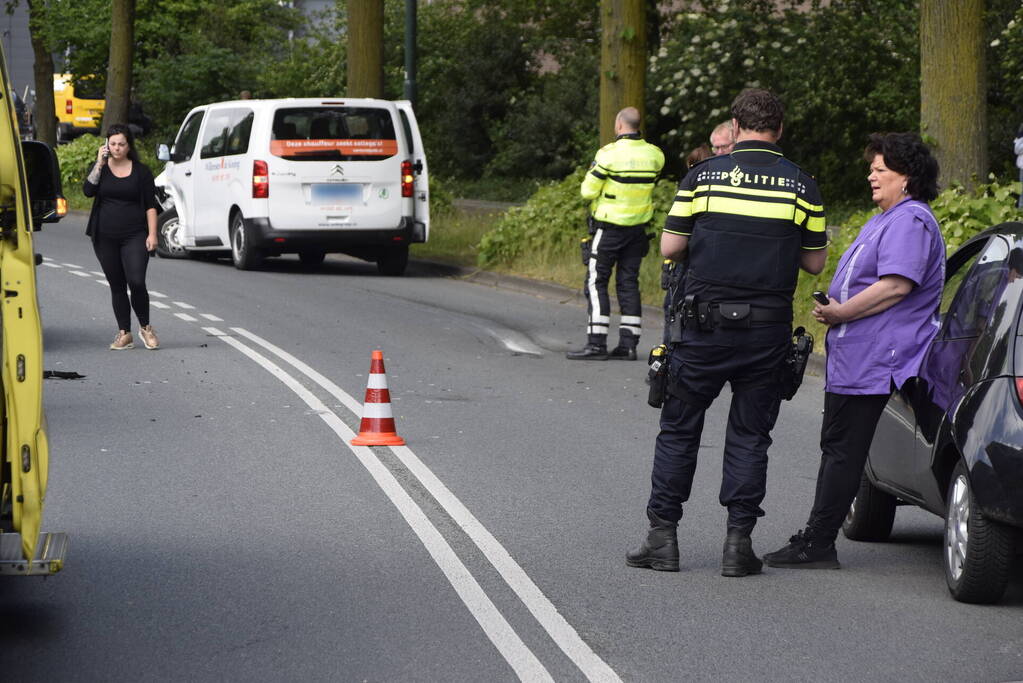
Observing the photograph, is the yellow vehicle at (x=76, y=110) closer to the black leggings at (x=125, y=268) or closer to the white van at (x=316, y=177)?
the white van at (x=316, y=177)

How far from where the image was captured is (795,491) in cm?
856

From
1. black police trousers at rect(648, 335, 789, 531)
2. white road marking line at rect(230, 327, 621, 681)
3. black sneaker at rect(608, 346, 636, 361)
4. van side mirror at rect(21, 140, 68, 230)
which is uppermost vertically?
van side mirror at rect(21, 140, 68, 230)

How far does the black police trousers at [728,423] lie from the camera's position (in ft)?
21.4

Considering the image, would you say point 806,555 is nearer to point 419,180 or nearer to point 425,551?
point 425,551

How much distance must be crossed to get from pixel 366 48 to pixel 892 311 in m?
19.9

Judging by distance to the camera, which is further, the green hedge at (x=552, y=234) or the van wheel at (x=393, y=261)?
the van wheel at (x=393, y=261)

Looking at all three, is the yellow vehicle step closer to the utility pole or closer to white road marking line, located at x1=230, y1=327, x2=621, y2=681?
white road marking line, located at x1=230, y1=327, x2=621, y2=681

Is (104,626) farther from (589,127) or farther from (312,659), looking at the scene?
(589,127)

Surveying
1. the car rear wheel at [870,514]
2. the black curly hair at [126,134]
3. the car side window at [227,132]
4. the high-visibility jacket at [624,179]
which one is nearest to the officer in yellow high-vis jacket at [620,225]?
the high-visibility jacket at [624,179]

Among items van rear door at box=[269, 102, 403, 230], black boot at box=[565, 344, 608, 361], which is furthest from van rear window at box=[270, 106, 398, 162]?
black boot at box=[565, 344, 608, 361]

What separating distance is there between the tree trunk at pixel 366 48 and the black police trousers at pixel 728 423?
19.5 meters

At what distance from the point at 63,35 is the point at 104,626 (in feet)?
123

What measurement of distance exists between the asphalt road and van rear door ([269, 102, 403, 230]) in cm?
697

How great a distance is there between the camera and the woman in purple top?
6.54m
